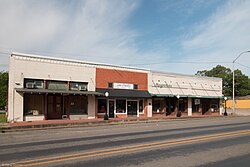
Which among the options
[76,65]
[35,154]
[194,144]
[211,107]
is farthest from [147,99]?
[35,154]

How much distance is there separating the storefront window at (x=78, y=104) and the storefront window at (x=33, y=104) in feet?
10.3

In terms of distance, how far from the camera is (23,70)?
23297mm

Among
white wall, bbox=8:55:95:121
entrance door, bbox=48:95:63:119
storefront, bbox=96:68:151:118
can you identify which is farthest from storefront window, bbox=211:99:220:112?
entrance door, bbox=48:95:63:119

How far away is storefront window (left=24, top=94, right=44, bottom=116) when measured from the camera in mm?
23781

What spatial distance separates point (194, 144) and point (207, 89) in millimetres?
31286

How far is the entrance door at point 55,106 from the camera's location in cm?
2533

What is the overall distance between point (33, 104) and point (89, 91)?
18.9ft

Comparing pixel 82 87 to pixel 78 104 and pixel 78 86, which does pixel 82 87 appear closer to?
pixel 78 86

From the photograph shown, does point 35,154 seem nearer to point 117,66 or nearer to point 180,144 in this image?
point 180,144

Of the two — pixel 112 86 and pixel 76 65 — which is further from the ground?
pixel 76 65

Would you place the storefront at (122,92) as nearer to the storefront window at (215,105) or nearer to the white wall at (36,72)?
the white wall at (36,72)

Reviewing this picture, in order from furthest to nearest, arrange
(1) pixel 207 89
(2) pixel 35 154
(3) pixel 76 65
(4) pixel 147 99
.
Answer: (1) pixel 207 89, (4) pixel 147 99, (3) pixel 76 65, (2) pixel 35 154

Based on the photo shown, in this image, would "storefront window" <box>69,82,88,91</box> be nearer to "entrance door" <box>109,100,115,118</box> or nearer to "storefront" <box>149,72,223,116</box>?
"entrance door" <box>109,100,115,118</box>

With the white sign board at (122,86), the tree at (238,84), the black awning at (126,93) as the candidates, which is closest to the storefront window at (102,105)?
the black awning at (126,93)
